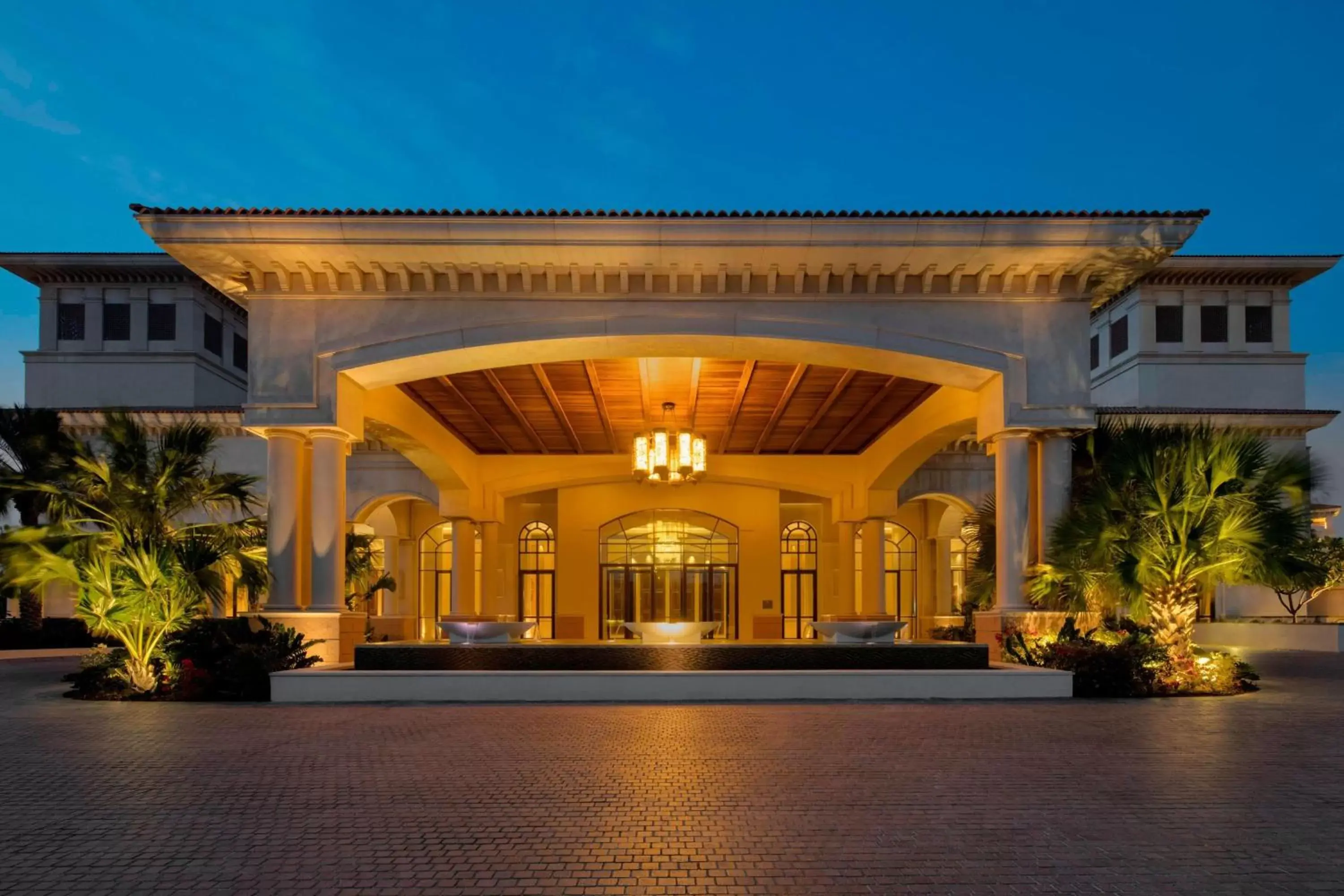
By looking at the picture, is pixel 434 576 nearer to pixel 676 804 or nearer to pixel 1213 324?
pixel 1213 324

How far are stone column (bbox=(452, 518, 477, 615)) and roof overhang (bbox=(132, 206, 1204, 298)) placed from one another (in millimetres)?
13474

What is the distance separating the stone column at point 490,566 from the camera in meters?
29.5

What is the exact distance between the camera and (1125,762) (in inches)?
361

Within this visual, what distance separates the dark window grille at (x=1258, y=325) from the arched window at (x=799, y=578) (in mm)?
19151

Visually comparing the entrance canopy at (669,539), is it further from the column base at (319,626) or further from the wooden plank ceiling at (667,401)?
the column base at (319,626)

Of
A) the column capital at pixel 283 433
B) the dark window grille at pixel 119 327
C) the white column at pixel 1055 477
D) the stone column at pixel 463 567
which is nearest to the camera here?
the column capital at pixel 283 433

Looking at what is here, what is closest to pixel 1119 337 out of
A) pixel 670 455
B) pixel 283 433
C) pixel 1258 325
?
pixel 1258 325

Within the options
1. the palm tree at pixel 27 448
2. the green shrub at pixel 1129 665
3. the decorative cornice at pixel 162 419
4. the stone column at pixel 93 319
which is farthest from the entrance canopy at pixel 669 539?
the stone column at pixel 93 319

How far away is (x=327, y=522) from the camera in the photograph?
16406mm

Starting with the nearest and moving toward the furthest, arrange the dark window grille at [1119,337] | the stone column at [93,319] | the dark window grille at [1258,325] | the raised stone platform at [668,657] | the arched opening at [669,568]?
the raised stone platform at [668,657]
the arched opening at [669,568]
the dark window grille at [1258,325]
the dark window grille at [1119,337]
the stone column at [93,319]

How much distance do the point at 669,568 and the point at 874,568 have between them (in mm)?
6407

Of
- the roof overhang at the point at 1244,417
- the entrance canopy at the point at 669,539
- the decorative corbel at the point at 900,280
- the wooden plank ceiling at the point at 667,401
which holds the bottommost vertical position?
the entrance canopy at the point at 669,539

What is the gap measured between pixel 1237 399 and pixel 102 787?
40683 mm

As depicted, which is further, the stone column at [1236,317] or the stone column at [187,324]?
the stone column at [187,324]
